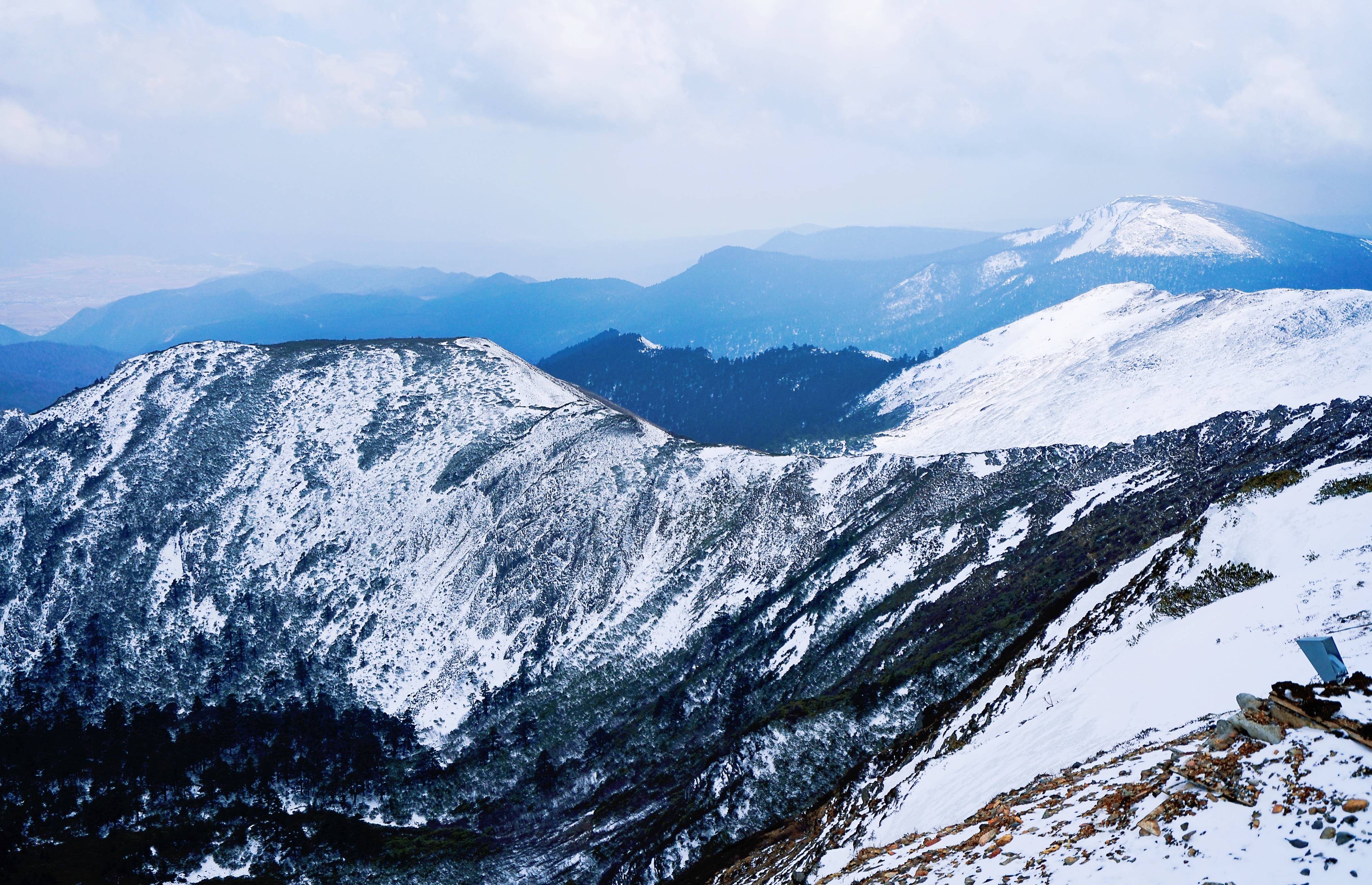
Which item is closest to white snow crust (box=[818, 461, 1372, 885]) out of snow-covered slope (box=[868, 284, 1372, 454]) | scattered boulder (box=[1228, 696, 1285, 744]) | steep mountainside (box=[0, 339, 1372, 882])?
scattered boulder (box=[1228, 696, 1285, 744])

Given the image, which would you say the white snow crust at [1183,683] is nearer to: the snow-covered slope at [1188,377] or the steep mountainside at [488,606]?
the steep mountainside at [488,606]

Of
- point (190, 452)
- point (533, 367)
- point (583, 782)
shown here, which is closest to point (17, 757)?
point (190, 452)

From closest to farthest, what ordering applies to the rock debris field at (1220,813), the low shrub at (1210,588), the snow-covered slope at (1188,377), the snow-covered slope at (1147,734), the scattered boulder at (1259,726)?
the rock debris field at (1220,813) < the snow-covered slope at (1147,734) < the scattered boulder at (1259,726) < the low shrub at (1210,588) < the snow-covered slope at (1188,377)

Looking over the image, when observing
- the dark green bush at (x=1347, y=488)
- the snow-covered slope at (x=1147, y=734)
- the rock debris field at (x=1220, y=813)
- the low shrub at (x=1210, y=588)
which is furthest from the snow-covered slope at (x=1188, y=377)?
the rock debris field at (x=1220, y=813)

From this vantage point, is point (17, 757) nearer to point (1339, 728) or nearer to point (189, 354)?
point (189, 354)

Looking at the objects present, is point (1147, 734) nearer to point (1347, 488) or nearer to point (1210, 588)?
point (1210, 588)

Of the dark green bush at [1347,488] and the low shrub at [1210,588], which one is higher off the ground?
the dark green bush at [1347,488]
